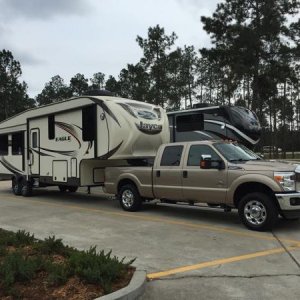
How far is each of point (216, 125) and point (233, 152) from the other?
348 inches

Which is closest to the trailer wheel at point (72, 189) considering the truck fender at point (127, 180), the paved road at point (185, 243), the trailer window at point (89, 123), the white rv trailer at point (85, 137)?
the white rv trailer at point (85, 137)

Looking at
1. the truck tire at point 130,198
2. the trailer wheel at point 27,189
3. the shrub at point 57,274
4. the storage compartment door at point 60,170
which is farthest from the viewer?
the trailer wheel at point 27,189

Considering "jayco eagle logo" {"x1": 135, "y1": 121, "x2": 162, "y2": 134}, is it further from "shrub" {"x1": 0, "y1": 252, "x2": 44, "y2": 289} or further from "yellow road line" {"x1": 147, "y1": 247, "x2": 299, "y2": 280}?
"shrub" {"x1": 0, "y1": 252, "x2": 44, "y2": 289}

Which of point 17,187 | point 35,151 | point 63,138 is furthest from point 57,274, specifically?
point 17,187

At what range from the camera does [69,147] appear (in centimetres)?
1509

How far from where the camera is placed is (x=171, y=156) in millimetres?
12000

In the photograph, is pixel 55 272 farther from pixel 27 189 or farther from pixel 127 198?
pixel 27 189

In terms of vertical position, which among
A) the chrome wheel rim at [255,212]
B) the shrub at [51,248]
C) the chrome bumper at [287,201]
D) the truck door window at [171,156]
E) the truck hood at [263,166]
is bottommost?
the shrub at [51,248]

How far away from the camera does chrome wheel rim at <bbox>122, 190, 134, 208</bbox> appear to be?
13039 mm

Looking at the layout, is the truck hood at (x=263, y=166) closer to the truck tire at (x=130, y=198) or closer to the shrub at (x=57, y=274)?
the truck tire at (x=130, y=198)

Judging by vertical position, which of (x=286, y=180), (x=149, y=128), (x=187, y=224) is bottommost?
(x=187, y=224)

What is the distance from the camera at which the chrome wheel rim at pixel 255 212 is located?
978 centimetres

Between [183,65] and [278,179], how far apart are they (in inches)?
1721

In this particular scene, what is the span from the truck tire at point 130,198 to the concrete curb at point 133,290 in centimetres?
657
